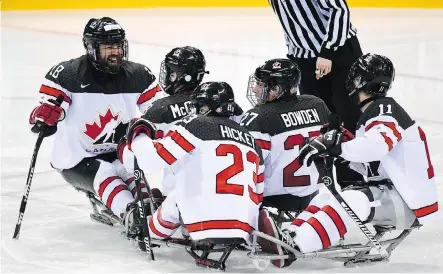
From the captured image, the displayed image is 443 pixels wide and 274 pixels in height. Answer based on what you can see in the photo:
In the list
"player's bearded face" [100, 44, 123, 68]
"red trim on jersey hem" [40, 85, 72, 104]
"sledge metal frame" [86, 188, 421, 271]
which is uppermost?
"player's bearded face" [100, 44, 123, 68]

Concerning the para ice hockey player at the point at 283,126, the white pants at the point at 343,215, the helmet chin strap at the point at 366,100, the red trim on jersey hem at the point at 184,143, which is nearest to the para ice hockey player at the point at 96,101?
the para ice hockey player at the point at 283,126

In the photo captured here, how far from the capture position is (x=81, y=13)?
13047 mm

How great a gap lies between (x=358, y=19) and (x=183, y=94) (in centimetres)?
798

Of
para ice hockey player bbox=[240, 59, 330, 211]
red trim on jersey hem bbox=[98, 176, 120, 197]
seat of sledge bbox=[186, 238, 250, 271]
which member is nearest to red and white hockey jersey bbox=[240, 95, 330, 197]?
para ice hockey player bbox=[240, 59, 330, 211]

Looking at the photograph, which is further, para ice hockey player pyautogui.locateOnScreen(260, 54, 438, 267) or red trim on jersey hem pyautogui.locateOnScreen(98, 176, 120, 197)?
red trim on jersey hem pyautogui.locateOnScreen(98, 176, 120, 197)

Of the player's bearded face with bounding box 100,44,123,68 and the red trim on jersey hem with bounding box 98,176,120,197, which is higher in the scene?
the player's bearded face with bounding box 100,44,123,68

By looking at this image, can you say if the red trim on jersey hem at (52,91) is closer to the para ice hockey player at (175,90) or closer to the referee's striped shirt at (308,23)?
the para ice hockey player at (175,90)

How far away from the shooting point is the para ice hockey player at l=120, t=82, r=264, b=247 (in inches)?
164

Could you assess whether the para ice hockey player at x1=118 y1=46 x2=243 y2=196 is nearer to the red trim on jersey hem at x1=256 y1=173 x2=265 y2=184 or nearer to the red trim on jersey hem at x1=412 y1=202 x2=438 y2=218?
the red trim on jersey hem at x1=256 y1=173 x2=265 y2=184

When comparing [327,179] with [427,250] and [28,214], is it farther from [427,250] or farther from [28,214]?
[28,214]

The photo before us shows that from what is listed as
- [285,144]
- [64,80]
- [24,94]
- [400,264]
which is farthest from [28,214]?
[24,94]

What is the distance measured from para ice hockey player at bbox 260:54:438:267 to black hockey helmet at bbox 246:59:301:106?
0.88 ft

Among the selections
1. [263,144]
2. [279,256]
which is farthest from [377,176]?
[279,256]

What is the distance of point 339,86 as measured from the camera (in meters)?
5.34
